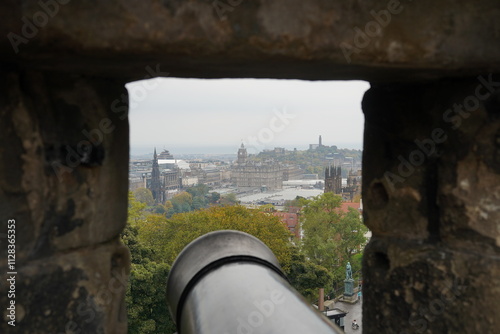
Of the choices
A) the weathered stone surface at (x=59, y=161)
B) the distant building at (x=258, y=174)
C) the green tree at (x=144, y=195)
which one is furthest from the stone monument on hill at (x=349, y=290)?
the distant building at (x=258, y=174)

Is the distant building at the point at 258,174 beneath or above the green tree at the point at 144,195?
above

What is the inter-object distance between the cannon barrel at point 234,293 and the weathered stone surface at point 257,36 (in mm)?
685

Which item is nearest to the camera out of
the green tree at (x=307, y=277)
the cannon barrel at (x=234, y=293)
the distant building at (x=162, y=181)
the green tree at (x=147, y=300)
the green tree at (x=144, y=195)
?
the cannon barrel at (x=234, y=293)

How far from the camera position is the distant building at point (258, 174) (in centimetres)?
6769

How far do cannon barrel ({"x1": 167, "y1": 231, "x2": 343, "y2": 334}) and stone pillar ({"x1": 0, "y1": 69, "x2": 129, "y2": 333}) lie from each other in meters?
0.32

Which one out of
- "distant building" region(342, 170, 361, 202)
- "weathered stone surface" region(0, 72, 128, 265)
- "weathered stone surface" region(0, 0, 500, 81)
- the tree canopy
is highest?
"weathered stone surface" region(0, 0, 500, 81)

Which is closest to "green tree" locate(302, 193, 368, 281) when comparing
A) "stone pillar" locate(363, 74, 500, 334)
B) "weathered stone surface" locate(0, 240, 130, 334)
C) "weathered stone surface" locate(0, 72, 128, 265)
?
"stone pillar" locate(363, 74, 500, 334)

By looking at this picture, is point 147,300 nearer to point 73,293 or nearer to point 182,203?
point 73,293

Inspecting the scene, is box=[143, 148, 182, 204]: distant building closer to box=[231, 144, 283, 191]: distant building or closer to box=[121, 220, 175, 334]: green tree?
box=[231, 144, 283, 191]: distant building

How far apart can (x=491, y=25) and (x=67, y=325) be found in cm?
129

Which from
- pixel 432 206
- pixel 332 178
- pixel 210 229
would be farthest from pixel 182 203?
pixel 432 206

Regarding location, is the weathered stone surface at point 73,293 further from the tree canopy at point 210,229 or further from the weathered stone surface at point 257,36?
the tree canopy at point 210,229

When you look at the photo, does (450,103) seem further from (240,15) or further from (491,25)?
(240,15)

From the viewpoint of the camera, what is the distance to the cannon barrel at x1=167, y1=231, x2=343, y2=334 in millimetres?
1396
